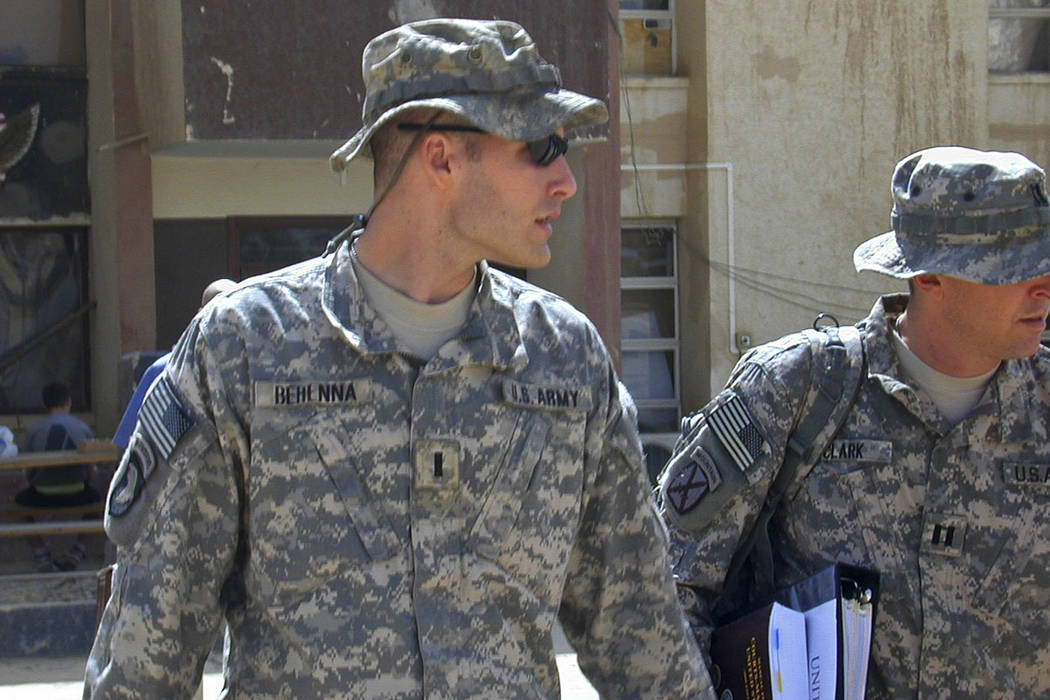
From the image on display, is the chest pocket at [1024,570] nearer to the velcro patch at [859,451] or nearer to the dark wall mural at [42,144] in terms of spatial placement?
the velcro patch at [859,451]

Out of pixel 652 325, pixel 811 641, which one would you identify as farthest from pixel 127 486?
pixel 652 325

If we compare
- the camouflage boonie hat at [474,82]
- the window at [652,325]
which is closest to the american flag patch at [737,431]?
the camouflage boonie hat at [474,82]

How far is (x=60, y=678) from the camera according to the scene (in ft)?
24.8

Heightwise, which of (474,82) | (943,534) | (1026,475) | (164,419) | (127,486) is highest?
(474,82)

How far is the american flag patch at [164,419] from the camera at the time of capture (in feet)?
8.04

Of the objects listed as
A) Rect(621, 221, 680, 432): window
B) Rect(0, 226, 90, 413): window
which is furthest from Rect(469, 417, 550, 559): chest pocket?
Rect(621, 221, 680, 432): window

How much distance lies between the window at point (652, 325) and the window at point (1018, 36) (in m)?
3.70

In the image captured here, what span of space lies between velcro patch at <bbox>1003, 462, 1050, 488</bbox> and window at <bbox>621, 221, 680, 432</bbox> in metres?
11.6

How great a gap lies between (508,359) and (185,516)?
1.88ft

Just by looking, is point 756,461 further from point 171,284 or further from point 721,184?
point 721,184

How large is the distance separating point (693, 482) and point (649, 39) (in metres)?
11.9

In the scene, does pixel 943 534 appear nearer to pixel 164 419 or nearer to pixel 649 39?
pixel 164 419

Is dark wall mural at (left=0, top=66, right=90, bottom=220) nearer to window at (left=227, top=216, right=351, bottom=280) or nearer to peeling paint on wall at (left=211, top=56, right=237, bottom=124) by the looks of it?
window at (left=227, top=216, right=351, bottom=280)

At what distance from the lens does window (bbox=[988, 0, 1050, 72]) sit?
15.3 metres
